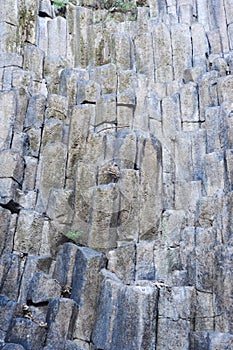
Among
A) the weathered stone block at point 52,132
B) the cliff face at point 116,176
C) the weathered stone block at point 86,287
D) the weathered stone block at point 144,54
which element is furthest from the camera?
the weathered stone block at point 144,54

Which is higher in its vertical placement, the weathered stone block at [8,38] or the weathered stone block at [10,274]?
the weathered stone block at [8,38]

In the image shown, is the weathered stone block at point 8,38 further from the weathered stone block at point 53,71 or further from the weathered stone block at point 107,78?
the weathered stone block at point 107,78

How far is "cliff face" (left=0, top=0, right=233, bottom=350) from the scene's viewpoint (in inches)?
466

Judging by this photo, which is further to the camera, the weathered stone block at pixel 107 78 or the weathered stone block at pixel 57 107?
the weathered stone block at pixel 107 78

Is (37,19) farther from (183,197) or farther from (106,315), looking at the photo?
(106,315)

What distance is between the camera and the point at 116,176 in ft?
49.8

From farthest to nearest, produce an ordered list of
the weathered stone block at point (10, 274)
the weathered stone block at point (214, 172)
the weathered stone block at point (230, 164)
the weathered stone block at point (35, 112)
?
the weathered stone block at point (35, 112)
the weathered stone block at point (214, 172)
the weathered stone block at point (230, 164)
the weathered stone block at point (10, 274)

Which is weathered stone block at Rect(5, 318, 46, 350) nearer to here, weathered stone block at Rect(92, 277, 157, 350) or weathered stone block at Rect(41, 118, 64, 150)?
weathered stone block at Rect(92, 277, 157, 350)

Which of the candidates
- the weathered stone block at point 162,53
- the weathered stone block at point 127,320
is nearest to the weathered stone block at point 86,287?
the weathered stone block at point 127,320

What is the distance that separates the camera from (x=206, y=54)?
67.5ft

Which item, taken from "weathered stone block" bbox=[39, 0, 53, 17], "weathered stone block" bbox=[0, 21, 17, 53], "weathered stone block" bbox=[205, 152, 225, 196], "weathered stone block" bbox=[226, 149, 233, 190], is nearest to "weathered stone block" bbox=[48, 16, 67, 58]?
"weathered stone block" bbox=[39, 0, 53, 17]

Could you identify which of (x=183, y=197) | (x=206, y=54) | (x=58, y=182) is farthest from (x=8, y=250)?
(x=206, y=54)

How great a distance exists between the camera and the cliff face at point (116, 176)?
11828mm

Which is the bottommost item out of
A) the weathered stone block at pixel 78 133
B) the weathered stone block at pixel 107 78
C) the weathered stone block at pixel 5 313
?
the weathered stone block at pixel 5 313
